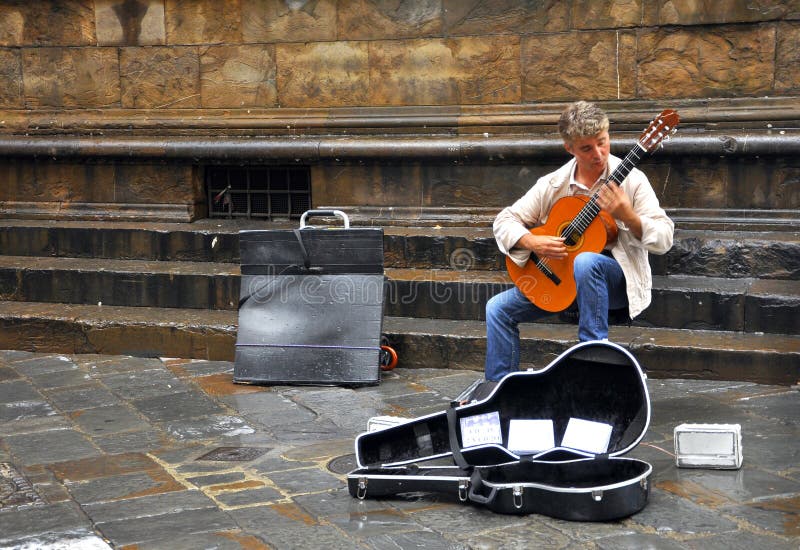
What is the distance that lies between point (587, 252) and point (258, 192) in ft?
13.6

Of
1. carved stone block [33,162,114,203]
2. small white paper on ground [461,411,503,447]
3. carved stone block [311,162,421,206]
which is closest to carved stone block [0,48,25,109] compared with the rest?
carved stone block [33,162,114,203]

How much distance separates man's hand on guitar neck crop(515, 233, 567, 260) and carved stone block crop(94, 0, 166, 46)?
4.49 metres

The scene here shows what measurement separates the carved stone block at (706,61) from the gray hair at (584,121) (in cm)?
257

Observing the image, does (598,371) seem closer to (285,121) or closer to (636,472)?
(636,472)

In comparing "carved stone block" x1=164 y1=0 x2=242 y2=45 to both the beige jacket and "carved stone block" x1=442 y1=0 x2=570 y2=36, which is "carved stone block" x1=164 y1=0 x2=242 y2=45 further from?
the beige jacket

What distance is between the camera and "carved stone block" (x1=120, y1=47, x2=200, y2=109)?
8.73 meters

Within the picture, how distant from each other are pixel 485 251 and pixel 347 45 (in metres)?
1.93

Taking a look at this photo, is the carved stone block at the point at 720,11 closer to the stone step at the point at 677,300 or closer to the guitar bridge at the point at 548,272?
the stone step at the point at 677,300

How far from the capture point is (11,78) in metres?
9.21

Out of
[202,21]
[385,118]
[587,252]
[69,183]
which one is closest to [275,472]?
[587,252]

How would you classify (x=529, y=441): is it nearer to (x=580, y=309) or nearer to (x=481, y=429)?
(x=481, y=429)

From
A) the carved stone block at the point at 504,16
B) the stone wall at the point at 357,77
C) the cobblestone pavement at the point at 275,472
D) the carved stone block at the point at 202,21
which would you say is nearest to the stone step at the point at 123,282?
the stone wall at the point at 357,77

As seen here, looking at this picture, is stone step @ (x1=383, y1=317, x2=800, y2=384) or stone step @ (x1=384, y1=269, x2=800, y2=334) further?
stone step @ (x1=384, y1=269, x2=800, y2=334)

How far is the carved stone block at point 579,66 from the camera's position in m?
7.65
